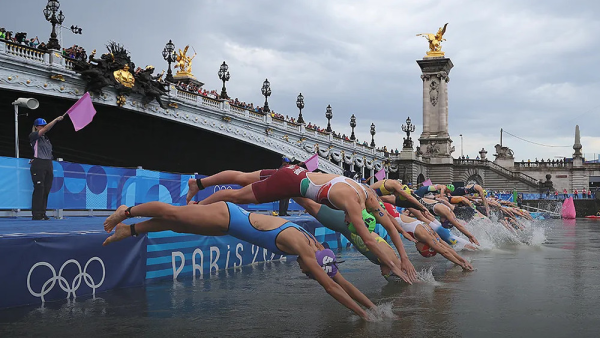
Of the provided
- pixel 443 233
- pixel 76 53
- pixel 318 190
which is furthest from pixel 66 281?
pixel 76 53

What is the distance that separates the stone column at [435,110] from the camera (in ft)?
288

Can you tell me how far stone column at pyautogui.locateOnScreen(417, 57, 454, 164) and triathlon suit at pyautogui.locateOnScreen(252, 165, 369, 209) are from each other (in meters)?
81.9

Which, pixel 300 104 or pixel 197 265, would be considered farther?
pixel 300 104

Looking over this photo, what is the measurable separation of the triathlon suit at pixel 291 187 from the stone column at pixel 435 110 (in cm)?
8190

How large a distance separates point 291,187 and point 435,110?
3274 inches

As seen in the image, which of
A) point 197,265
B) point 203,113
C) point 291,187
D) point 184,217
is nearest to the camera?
point 184,217

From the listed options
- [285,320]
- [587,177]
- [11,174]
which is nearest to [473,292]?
[285,320]

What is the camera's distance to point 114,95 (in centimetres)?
4028

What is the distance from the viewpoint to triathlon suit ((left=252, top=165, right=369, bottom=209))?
338 inches

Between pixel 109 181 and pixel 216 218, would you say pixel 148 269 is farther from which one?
pixel 109 181

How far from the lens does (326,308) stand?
8.47 m

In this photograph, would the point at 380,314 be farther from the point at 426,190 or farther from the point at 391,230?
the point at 426,190

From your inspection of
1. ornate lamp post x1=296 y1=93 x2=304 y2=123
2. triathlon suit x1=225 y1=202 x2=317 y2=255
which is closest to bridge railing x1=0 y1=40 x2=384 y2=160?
ornate lamp post x1=296 y1=93 x2=304 y2=123

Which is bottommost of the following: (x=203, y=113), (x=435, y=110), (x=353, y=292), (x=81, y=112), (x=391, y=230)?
(x=353, y=292)
